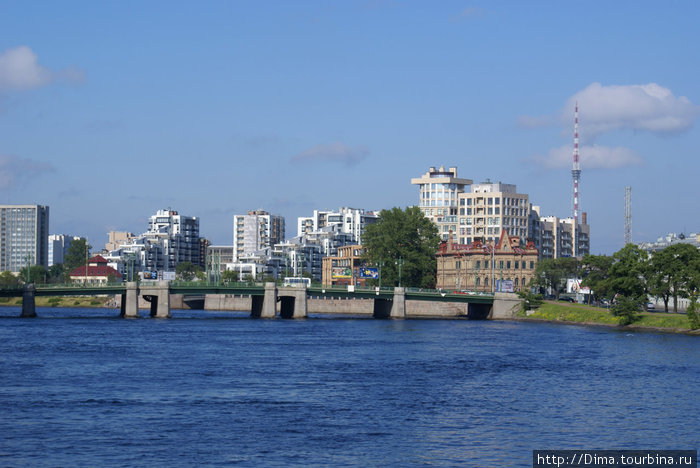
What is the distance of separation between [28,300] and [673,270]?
322ft

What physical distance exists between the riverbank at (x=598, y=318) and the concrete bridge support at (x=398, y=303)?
779 inches

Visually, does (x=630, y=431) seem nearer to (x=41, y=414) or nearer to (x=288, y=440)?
(x=288, y=440)

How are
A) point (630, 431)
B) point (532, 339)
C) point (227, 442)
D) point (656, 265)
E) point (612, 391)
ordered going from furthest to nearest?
point (656, 265)
point (532, 339)
point (612, 391)
point (630, 431)
point (227, 442)

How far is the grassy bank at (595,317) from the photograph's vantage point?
437 ft

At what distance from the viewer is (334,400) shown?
64312 mm

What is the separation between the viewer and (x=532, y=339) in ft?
394

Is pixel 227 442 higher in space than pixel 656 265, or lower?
lower

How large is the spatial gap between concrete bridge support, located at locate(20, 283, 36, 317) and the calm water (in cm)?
4630

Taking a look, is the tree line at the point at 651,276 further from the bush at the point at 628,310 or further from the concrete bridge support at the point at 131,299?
Result: the concrete bridge support at the point at 131,299

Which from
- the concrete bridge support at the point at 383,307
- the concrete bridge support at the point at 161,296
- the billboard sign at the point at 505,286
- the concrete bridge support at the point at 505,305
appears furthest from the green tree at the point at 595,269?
the concrete bridge support at the point at 161,296

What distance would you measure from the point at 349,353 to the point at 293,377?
22.3 metres

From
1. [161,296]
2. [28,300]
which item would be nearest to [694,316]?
[161,296]

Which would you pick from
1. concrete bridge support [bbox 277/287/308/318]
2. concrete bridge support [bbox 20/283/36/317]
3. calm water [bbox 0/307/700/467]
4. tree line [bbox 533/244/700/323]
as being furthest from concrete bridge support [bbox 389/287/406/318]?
calm water [bbox 0/307/700/467]

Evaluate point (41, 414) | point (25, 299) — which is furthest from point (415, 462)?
point (25, 299)
